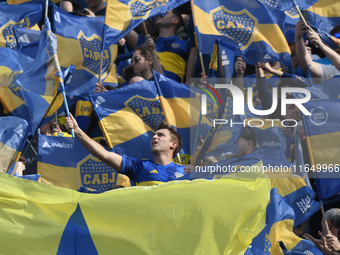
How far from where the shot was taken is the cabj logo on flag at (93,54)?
9836mm

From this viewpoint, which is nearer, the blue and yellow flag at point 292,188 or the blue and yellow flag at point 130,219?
the blue and yellow flag at point 130,219

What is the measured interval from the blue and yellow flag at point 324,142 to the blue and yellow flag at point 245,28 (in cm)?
108

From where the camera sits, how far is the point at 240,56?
9.13 meters

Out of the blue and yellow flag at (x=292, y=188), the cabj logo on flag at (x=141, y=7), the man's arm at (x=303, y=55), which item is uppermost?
the cabj logo on flag at (x=141, y=7)

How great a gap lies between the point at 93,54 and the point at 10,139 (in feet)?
9.22

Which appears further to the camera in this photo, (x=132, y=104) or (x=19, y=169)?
(x=132, y=104)

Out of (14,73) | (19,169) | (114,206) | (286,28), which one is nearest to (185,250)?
(114,206)

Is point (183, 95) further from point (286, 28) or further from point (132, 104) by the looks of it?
point (286, 28)

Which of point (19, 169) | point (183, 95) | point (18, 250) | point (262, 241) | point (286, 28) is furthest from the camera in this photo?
A: point (286, 28)

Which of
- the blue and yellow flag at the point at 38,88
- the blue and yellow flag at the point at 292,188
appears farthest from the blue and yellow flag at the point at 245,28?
the blue and yellow flag at the point at 38,88

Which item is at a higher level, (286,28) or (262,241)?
(286,28)

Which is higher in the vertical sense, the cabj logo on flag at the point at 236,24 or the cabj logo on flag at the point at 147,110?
the cabj logo on flag at the point at 236,24

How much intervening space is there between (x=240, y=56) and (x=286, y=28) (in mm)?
1264

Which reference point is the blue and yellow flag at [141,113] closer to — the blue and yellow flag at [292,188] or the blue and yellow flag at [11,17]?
the blue and yellow flag at [292,188]
